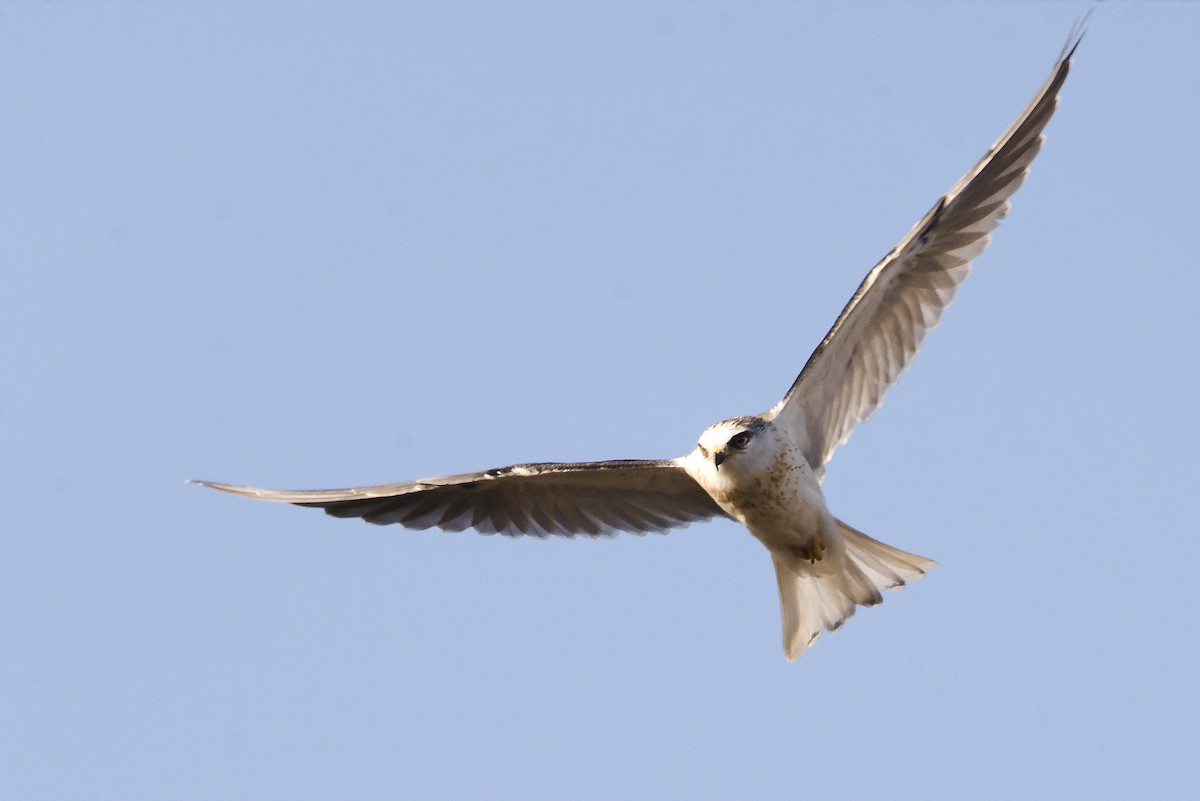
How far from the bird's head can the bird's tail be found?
80 centimetres

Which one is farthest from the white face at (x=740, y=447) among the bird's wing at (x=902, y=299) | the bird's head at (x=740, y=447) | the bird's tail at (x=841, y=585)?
the bird's tail at (x=841, y=585)

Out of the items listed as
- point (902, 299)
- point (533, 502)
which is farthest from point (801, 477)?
point (533, 502)

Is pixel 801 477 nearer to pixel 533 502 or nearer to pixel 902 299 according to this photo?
pixel 902 299

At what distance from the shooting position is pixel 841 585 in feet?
30.3

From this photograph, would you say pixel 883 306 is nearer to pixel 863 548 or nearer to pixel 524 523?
pixel 863 548

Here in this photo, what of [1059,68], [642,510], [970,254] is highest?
[1059,68]

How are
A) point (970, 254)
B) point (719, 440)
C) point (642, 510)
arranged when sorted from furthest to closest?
point (642, 510), point (970, 254), point (719, 440)

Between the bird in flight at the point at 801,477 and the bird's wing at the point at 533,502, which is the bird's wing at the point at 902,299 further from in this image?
the bird's wing at the point at 533,502

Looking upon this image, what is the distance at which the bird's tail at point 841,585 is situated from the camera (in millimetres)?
9133

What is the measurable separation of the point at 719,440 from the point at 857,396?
126 cm

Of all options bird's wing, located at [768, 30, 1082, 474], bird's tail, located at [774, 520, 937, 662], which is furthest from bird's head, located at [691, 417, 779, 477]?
bird's tail, located at [774, 520, 937, 662]

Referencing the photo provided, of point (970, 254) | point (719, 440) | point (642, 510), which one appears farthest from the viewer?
point (642, 510)

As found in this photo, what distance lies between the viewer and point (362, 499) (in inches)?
373

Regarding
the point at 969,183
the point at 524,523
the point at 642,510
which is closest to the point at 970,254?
the point at 969,183
